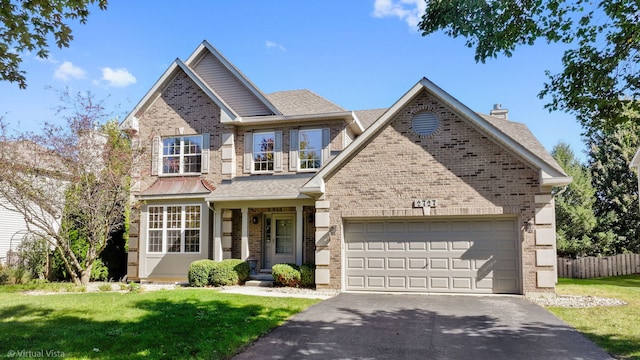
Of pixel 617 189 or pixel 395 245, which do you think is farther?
pixel 617 189

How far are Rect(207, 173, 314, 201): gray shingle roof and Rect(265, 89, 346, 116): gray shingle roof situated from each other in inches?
106

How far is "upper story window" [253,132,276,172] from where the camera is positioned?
1873cm

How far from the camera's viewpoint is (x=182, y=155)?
1922cm

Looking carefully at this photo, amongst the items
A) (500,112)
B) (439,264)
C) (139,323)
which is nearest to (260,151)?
(439,264)

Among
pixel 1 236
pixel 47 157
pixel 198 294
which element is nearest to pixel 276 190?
pixel 198 294

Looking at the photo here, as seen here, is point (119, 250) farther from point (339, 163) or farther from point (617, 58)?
point (617, 58)

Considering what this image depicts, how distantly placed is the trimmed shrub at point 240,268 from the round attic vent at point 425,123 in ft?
25.8

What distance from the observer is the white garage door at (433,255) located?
44.7 feet

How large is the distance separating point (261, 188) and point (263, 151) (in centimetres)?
195

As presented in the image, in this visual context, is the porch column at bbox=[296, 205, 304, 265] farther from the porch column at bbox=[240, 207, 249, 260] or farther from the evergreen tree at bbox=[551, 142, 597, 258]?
the evergreen tree at bbox=[551, 142, 597, 258]

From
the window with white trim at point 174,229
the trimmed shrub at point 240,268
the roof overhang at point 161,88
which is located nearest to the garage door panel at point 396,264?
the trimmed shrub at point 240,268

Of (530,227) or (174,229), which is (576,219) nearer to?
(530,227)

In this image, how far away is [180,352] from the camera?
7078 millimetres

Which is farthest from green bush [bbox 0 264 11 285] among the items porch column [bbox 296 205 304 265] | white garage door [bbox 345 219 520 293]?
white garage door [bbox 345 219 520 293]
